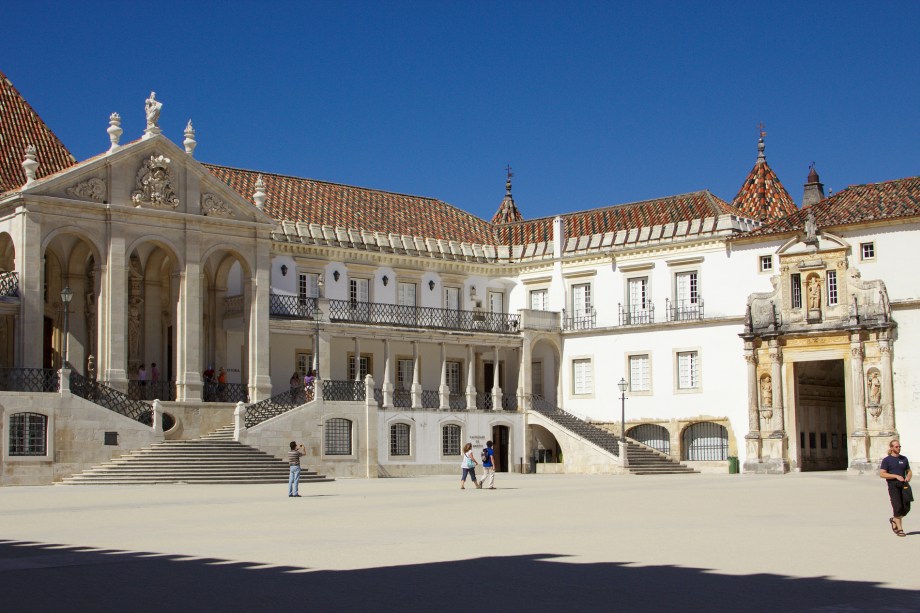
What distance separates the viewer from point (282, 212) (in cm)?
4650

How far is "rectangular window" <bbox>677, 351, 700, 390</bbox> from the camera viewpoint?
46562 mm

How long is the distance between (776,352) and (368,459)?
1404 cm

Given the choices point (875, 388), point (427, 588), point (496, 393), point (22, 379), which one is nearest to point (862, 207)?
point (875, 388)

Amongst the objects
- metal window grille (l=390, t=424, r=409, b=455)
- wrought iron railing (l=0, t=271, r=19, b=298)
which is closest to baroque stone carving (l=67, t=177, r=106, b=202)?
wrought iron railing (l=0, t=271, r=19, b=298)

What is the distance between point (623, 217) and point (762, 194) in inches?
499

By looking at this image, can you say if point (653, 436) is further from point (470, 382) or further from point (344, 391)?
point (344, 391)

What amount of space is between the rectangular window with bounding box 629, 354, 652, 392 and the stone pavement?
22.4m

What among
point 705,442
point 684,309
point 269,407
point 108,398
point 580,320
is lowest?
point 705,442

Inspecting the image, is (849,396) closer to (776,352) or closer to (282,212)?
(776,352)

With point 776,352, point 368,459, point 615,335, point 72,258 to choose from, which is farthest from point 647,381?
point 72,258

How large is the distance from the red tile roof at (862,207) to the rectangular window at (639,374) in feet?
19.9

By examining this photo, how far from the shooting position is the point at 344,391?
42750 millimetres

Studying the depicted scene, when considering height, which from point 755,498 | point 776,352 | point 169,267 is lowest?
point 755,498

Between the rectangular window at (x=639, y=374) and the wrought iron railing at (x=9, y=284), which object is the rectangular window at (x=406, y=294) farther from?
the wrought iron railing at (x=9, y=284)
